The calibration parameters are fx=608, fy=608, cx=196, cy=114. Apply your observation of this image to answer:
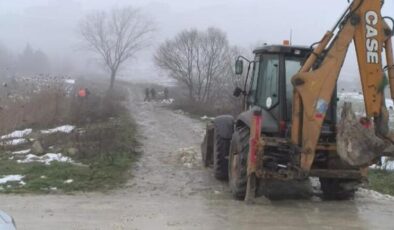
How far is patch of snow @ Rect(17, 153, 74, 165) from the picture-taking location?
47.0 feet

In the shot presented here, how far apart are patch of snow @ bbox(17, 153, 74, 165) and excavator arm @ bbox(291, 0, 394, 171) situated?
6.94 metres

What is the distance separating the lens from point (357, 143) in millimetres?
8703

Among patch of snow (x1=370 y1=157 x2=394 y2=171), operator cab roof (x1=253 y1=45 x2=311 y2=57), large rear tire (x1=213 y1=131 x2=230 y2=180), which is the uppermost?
operator cab roof (x1=253 y1=45 x2=311 y2=57)

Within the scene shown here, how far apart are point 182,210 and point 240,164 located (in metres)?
1.28

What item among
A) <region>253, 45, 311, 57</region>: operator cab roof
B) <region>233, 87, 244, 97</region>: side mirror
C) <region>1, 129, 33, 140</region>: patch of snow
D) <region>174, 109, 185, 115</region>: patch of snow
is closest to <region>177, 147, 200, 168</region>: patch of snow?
<region>233, 87, 244, 97</region>: side mirror

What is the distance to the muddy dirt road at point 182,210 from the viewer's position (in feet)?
27.5

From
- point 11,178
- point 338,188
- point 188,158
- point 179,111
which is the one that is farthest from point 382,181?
point 179,111

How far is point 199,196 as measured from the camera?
10.7 metres

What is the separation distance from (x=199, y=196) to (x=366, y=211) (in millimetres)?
2880

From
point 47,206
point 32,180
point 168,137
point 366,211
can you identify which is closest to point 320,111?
point 366,211

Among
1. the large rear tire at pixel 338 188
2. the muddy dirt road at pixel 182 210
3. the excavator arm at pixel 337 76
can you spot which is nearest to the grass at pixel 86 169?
the muddy dirt road at pixel 182 210

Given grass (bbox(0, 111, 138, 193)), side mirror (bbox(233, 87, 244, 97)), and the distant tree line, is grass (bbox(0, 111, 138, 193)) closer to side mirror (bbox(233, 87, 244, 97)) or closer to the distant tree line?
side mirror (bbox(233, 87, 244, 97))

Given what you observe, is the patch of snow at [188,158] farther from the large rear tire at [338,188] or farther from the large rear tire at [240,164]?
the large rear tire at [338,188]

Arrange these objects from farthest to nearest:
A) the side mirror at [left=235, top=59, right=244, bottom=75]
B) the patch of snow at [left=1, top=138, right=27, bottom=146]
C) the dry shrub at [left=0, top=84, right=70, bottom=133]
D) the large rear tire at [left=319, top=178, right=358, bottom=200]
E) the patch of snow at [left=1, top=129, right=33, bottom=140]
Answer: the dry shrub at [left=0, top=84, right=70, bottom=133]
the patch of snow at [left=1, top=129, right=33, bottom=140]
the patch of snow at [left=1, top=138, right=27, bottom=146]
the side mirror at [left=235, top=59, right=244, bottom=75]
the large rear tire at [left=319, top=178, right=358, bottom=200]
